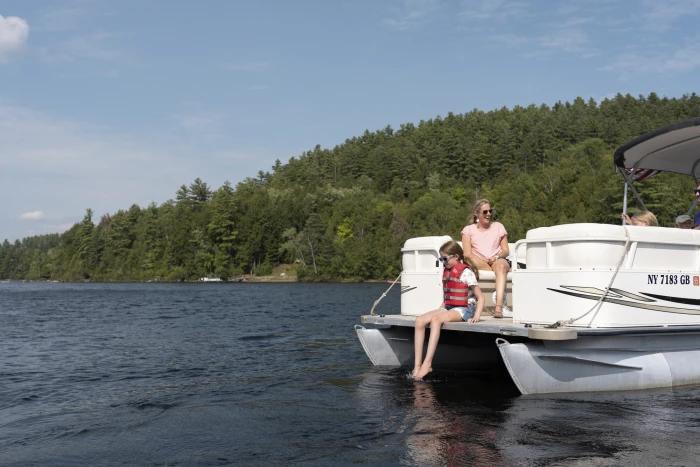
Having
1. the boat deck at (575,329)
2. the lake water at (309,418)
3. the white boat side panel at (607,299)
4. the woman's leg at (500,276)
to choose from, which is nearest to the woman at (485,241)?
the woman's leg at (500,276)

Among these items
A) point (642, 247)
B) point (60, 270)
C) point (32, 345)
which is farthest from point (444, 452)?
point (60, 270)

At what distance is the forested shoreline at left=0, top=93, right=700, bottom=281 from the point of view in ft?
318

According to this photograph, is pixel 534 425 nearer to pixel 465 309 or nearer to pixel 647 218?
pixel 465 309

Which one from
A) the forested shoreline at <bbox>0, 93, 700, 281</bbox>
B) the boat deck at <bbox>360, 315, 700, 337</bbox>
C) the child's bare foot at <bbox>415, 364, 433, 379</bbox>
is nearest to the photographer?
the boat deck at <bbox>360, 315, 700, 337</bbox>

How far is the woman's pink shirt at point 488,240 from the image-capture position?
9.34 m

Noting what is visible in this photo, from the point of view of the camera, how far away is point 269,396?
790cm

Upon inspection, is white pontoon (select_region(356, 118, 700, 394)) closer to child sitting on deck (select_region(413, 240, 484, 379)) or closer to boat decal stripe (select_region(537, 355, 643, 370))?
boat decal stripe (select_region(537, 355, 643, 370))

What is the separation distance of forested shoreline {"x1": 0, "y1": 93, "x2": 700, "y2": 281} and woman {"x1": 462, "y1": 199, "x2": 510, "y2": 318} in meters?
71.6

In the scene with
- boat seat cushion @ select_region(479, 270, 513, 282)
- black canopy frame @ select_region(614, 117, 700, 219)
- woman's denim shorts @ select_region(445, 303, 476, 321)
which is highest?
black canopy frame @ select_region(614, 117, 700, 219)

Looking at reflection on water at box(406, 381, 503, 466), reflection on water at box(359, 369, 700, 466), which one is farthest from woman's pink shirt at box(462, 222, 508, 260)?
reflection on water at box(406, 381, 503, 466)

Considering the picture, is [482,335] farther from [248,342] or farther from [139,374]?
[248,342]

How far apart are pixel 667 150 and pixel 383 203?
10365 centimetres

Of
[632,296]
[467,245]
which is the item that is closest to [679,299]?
[632,296]

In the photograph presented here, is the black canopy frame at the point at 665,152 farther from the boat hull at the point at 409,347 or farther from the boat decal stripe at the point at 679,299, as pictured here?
the boat hull at the point at 409,347
